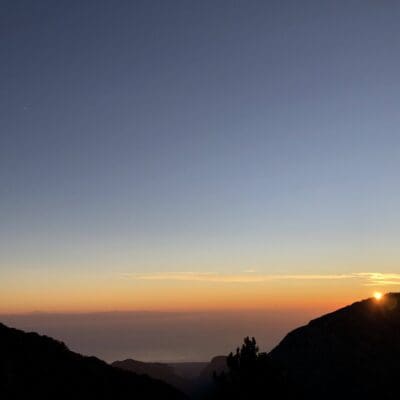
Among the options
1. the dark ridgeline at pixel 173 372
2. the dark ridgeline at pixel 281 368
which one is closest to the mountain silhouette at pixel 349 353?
the dark ridgeline at pixel 281 368

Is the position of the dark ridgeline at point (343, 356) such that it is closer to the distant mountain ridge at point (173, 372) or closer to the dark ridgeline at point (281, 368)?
the dark ridgeline at point (281, 368)

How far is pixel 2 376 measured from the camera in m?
37.3

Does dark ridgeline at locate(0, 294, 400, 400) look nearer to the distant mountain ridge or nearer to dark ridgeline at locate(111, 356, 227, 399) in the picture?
dark ridgeline at locate(111, 356, 227, 399)

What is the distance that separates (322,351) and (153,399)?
24.9m

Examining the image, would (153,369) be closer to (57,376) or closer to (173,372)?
(173,372)

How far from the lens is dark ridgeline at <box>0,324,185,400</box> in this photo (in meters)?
37.9

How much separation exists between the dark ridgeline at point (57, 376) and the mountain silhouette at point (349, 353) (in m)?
15.1

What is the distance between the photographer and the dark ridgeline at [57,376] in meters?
37.9

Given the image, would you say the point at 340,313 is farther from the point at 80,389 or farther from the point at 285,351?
the point at 80,389

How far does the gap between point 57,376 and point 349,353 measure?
116 ft

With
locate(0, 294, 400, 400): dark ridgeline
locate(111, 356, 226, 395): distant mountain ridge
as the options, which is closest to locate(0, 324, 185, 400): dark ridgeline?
locate(0, 294, 400, 400): dark ridgeline

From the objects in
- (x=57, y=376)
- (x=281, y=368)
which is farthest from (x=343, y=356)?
(x=57, y=376)

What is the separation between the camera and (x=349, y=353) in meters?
58.6

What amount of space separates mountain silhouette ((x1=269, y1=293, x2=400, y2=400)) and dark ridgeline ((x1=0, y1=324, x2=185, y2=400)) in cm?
1513
